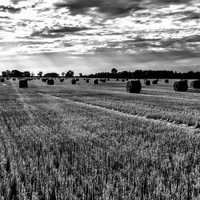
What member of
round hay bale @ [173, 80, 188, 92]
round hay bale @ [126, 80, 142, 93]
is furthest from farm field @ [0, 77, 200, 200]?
round hay bale @ [173, 80, 188, 92]

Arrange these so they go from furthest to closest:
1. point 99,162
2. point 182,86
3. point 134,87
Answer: point 182,86 < point 134,87 < point 99,162

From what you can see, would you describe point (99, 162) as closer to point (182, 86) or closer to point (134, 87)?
point (134, 87)

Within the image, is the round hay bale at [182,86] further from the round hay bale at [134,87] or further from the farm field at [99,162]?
the farm field at [99,162]

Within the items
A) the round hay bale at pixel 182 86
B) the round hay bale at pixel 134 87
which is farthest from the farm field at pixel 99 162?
the round hay bale at pixel 182 86

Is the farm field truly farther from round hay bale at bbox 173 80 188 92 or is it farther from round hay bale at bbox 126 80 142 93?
round hay bale at bbox 173 80 188 92

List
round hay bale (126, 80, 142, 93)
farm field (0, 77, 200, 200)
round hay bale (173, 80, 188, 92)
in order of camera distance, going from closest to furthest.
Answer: farm field (0, 77, 200, 200) → round hay bale (126, 80, 142, 93) → round hay bale (173, 80, 188, 92)

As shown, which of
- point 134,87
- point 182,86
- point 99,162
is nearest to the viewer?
point 99,162

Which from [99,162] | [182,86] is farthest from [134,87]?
[99,162]

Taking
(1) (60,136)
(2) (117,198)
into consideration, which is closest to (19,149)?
(1) (60,136)

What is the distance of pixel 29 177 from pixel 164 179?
2.61 meters

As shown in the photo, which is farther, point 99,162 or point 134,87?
point 134,87

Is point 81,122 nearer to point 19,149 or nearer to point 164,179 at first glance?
point 19,149

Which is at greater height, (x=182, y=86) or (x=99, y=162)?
(x=182, y=86)

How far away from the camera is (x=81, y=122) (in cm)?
1278
